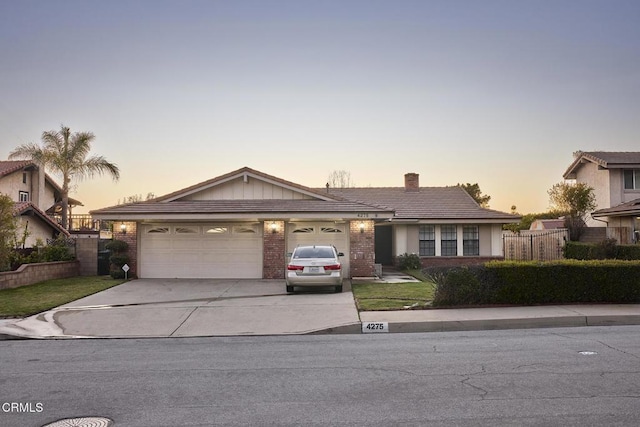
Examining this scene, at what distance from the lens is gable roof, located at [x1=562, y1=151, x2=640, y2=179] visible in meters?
30.8

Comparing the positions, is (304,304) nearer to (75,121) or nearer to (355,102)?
(355,102)

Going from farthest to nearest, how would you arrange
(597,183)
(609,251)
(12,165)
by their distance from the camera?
(12,165), (597,183), (609,251)

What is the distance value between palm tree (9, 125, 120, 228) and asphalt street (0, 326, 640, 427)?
3016cm

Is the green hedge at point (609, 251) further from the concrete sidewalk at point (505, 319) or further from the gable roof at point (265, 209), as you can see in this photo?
the concrete sidewalk at point (505, 319)

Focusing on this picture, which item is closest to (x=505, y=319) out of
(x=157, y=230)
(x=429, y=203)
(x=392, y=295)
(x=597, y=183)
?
(x=392, y=295)

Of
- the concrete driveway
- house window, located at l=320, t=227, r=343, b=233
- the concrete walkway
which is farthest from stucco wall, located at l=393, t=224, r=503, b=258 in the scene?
the concrete walkway

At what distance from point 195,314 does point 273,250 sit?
25.4 ft

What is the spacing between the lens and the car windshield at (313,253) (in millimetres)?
17000

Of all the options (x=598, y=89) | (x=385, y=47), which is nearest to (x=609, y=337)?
(x=385, y=47)

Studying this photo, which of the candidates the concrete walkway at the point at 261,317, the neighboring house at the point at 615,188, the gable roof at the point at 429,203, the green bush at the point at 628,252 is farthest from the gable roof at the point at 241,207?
the neighboring house at the point at 615,188

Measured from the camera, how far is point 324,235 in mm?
21078

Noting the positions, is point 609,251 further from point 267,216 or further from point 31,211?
point 31,211

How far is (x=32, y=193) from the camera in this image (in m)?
37.8

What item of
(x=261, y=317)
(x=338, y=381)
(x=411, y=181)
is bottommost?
(x=261, y=317)
